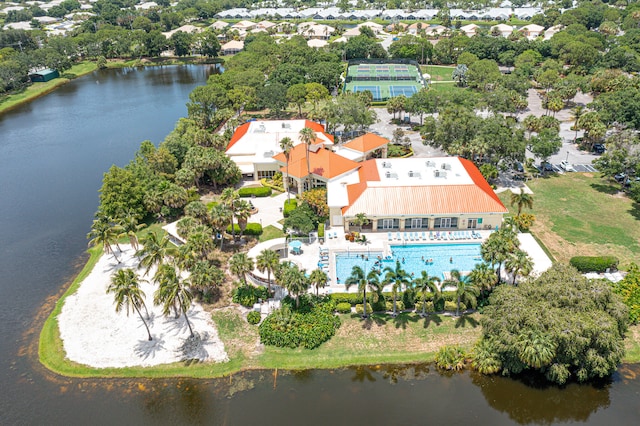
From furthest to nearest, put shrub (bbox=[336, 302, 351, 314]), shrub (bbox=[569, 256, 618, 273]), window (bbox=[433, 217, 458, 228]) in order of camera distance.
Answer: window (bbox=[433, 217, 458, 228])
shrub (bbox=[569, 256, 618, 273])
shrub (bbox=[336, 302, 351, 314])

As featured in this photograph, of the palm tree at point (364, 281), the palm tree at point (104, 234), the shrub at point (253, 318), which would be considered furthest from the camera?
the palm tree at point (104, 234)

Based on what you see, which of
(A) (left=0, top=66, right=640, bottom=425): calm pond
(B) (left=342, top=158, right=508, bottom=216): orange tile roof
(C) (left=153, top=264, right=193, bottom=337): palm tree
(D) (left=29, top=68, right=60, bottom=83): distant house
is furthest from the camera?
(D) (left=29, top=68, right=60, bottom=83): distant house

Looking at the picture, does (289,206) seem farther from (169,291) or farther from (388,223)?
(169,291)

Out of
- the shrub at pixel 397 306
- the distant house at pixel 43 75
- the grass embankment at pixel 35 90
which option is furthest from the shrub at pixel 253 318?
the distant house at pixel 43 75

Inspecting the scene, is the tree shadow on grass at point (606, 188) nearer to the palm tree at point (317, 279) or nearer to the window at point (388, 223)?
the window at point (388, 223)

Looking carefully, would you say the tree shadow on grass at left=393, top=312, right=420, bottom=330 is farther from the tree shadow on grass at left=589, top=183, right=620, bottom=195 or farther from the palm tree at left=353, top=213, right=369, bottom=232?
the tree shadow on grass at left=589, top=183, right=620, bottom=195

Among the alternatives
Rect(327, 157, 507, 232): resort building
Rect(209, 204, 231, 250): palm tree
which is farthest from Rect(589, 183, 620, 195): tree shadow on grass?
Rect(209, 204, 231, 250): palm tree
